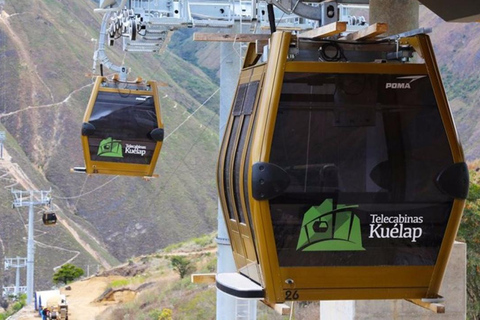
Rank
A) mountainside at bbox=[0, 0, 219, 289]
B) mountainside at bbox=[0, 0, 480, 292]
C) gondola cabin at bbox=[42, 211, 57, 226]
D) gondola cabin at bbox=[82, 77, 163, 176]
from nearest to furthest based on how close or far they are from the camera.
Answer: gondola cabin at bbox=[82, 77, 163, 176] → gondola cabin at bbox=[42, 211, 57, 226] → mountainside at bbox=[0, 0, 219, 289] → mountainside at bbox=[0, 0, 480, 292]

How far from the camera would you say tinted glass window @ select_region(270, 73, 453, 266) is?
560 cm

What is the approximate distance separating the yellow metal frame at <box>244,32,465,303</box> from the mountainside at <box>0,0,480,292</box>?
37673 mm

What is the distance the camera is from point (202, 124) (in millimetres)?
54875

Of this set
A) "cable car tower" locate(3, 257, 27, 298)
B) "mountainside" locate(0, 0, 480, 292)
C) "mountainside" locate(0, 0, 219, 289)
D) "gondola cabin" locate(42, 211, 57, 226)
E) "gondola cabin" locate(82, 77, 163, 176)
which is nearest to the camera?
"gondola cabin" locate(82, 77, 163, 176)

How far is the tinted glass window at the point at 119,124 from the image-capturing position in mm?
16203

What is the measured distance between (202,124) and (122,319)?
1036 inches

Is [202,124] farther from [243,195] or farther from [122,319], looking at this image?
[243,195]

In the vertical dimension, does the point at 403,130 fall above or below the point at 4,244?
above

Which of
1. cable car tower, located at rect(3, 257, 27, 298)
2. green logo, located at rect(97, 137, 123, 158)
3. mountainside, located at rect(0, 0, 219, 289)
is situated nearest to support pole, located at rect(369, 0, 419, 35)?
green logo, located at rect(97, 137, 123, 158)

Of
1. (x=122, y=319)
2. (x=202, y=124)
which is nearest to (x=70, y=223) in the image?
(x=202, y=124)

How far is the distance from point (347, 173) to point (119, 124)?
10.8 meters

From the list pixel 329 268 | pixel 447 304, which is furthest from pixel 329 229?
pixel 447 304

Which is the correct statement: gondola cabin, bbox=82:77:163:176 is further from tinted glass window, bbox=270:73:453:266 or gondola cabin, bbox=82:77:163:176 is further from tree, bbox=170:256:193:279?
tree, bbox=170:256:193:279

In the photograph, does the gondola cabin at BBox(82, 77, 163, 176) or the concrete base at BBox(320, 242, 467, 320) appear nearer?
the concrete base at BBox(320, 242, 467, 320)
